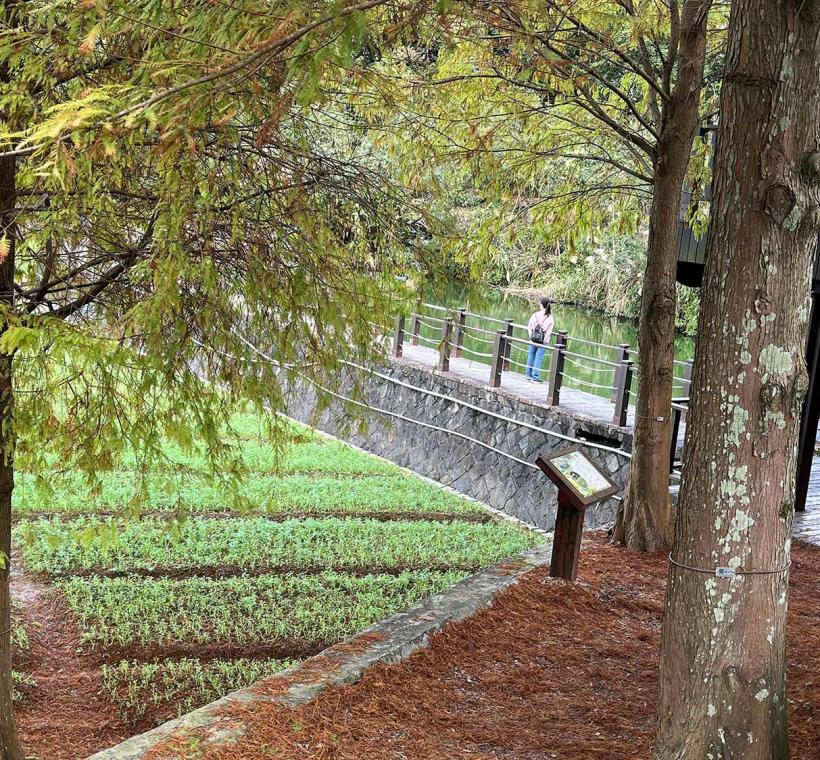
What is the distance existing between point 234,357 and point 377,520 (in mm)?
7279

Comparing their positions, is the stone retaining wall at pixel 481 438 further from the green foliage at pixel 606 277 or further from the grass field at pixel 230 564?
the green foliage at pixel 606 277

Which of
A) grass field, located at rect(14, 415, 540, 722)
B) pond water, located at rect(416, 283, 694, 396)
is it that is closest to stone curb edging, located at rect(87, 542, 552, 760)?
grass field, located at rect(14, 415, 540, 722)

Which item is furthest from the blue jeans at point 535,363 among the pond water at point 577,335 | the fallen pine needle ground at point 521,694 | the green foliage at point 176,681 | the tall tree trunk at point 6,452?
the tall tree trunk at point 6,452

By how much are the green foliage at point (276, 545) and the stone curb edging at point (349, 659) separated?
3.51 meters

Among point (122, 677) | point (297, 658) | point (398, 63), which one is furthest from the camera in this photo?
point (398, 63)

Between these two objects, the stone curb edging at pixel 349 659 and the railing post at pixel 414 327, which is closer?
the stone curb edging at pixel 349 659

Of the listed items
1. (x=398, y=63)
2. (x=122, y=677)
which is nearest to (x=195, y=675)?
(x=122, y=677)

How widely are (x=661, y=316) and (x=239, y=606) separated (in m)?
4.35

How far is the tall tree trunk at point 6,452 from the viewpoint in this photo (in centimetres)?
411

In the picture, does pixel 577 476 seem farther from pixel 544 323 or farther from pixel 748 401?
pixel 544 323

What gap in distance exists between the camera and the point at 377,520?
38.2 feet

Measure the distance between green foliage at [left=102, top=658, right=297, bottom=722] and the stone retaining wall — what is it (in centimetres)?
485

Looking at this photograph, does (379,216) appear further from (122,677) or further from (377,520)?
(377,520)

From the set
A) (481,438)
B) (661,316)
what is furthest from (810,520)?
(481,438)
